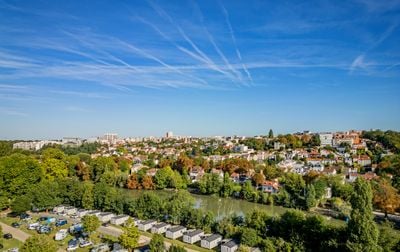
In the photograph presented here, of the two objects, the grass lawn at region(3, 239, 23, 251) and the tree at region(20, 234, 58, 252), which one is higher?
the tree at region(20, 234, 58, 252)

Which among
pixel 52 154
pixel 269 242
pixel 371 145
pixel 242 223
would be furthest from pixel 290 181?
pixel 371 145

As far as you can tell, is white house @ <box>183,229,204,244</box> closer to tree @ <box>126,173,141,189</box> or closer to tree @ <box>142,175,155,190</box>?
tree @ <box>142,175,155,190</box>

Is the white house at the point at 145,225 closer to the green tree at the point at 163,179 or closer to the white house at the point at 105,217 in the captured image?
the white house at the point at 105,217

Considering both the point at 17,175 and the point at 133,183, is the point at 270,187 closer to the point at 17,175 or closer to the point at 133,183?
the point at 133,183

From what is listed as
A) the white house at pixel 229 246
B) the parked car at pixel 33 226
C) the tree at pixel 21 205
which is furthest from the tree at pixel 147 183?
the white house at pixel 229 246

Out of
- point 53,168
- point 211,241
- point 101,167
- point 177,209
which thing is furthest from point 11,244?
point 101,167

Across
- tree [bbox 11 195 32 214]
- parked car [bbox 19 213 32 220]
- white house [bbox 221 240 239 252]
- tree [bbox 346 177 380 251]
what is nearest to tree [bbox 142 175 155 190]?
tree [bbox 11 195 32 214]
